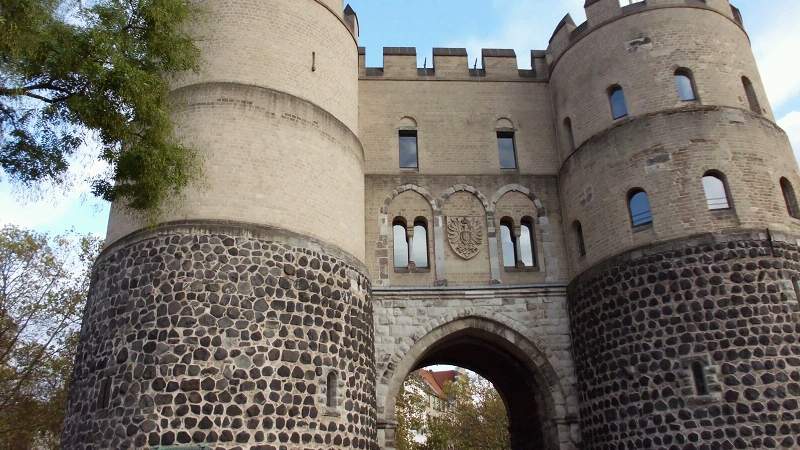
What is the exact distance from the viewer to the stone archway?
14.9 m

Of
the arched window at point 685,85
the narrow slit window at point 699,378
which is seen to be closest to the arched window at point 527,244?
the arched window at point 685,85

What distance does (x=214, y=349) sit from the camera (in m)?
11.3

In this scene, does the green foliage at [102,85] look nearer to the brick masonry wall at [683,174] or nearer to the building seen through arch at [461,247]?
the building seen through arch at [461,247]

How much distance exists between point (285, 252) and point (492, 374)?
29.0ft

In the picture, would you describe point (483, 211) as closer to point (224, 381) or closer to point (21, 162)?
point (224, 381)

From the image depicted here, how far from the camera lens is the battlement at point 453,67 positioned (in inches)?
730

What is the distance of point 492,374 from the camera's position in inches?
741

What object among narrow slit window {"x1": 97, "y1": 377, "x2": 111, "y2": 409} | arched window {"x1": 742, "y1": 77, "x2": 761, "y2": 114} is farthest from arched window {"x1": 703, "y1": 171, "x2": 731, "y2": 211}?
narrow slit window {"x1": 97, "y1": 377, "x2": 111, "y2": 409}

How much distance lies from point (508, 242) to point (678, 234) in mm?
4572

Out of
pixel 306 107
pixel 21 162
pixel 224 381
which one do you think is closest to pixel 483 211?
pixel 306 107

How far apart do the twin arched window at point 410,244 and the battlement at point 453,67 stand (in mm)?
4559

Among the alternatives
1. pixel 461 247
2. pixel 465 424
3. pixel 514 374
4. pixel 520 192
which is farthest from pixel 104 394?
pixel 465 424

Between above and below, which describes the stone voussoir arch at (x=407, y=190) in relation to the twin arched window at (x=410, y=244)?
above

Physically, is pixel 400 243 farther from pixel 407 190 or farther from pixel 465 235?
pixel 465 235
